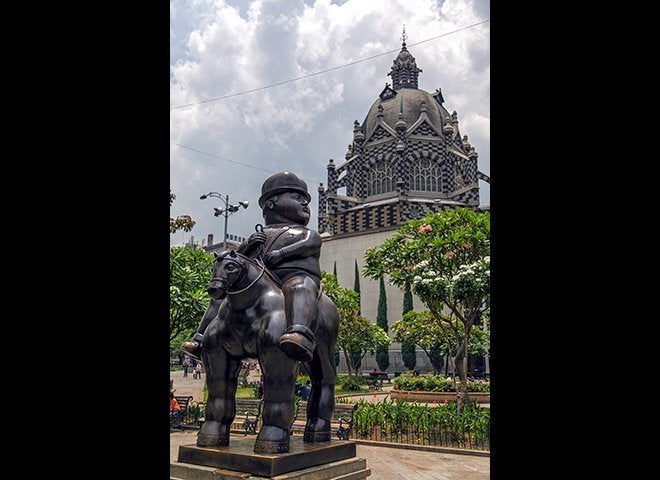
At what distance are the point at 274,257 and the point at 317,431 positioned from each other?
1.77 m

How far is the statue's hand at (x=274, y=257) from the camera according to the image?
18.5ft

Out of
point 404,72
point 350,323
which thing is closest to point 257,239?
point 350,323

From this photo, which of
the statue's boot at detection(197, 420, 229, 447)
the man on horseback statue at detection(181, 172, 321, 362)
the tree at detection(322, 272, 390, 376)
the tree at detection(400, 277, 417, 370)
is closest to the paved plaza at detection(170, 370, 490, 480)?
the statue's boot at detection(197, 420, 229, 447)

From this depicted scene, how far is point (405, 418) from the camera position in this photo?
11711 mm

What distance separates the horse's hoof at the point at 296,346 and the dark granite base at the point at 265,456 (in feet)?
2.74

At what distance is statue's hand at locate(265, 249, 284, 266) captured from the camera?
222 inches

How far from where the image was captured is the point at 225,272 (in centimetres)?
521

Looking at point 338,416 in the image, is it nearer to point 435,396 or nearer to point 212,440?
point 435,396
